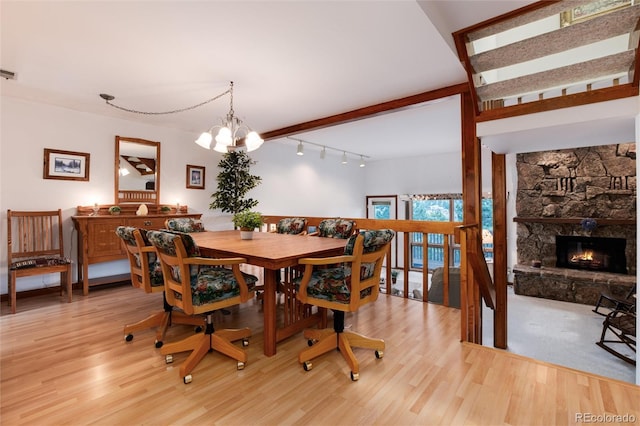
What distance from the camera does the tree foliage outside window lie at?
5035 mm

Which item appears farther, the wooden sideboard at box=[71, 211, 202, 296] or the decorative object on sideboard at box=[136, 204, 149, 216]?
the decorative object on sideboard at box=[136, 204, 149, 216]

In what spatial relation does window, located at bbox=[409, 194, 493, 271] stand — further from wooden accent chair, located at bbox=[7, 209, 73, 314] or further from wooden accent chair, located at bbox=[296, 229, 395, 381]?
wooden accent chair, located at bbox=[7, 209, 73, 314]

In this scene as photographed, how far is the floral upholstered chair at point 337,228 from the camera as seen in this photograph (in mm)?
3156

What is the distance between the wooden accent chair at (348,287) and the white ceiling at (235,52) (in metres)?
1.53

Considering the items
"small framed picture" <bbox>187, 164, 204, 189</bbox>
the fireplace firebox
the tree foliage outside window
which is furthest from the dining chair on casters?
the fireplace firebox

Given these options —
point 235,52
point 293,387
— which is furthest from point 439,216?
point 293,387

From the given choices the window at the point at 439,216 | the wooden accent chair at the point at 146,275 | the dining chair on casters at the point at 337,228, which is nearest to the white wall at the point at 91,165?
the wooden accent chair at the point at 146,275

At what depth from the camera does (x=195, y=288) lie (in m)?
1.90

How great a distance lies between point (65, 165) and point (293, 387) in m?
4.09

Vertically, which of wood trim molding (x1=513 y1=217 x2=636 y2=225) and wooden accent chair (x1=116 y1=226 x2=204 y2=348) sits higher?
wood trim molding (x1=513 y1=217 x2=636 y2=225)

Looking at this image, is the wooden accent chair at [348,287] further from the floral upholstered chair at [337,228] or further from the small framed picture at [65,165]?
the small framed picture at [65,165]

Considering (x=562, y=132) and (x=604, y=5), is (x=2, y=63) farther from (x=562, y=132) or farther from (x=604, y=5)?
(x=604, y=5)

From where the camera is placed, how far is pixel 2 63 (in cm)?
270

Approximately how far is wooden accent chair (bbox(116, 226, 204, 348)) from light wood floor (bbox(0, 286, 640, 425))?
10cm
